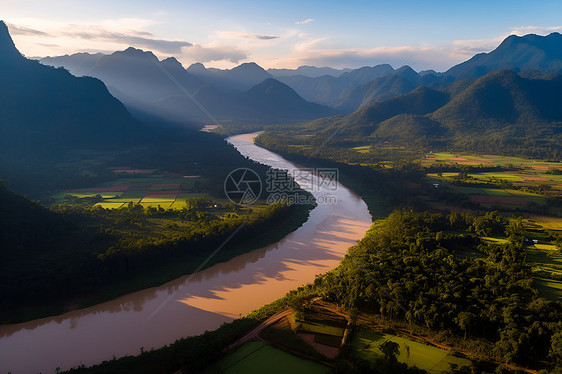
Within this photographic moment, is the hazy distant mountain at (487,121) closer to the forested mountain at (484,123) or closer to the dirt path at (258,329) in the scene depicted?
the forested mountain at (484,123)

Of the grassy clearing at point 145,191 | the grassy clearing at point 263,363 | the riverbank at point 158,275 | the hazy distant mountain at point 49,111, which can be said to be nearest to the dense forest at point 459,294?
the grassy clearing at point 263,363

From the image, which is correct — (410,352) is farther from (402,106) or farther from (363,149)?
(402,106)

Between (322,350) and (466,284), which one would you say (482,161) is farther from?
(322,350)

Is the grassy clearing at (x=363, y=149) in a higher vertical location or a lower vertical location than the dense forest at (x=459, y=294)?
higher

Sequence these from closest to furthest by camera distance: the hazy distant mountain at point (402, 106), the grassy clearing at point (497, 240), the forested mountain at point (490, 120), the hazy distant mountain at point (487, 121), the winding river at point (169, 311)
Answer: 1. the winding river at point (169, 311)
2. the grassy clearing at point (497, 240)
3. the hazy distant mountain at point (487, 121)
4. the forested mountain at point (490, 120)
5. the hazy distant mountain at point (402, 106)

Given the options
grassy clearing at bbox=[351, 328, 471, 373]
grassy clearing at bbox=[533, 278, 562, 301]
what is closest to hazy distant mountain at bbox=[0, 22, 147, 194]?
grassy clearing at bbox=[351, 328, 471, 373]

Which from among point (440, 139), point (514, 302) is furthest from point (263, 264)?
point (440, 139)
